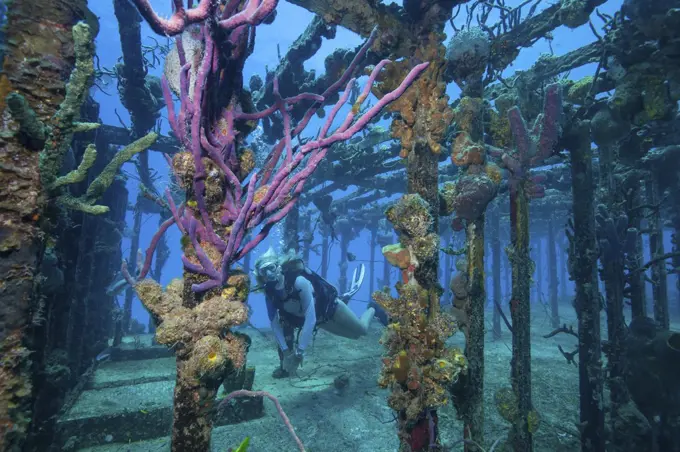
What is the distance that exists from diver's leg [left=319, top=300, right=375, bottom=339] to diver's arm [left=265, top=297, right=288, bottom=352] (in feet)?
5.89

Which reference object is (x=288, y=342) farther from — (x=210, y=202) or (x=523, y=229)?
(x=210, y=202)

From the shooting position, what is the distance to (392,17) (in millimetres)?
3996

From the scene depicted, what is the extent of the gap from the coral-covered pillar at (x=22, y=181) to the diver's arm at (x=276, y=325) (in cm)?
573

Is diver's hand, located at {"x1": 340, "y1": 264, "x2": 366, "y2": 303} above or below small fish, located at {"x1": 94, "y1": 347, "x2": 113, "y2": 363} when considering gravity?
above

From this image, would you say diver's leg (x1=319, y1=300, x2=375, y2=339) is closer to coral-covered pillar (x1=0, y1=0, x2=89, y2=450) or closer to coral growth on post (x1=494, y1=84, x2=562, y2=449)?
coral growth on post (x1=494, y1=84, x2=562, y2=449)

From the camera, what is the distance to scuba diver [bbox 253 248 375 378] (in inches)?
303

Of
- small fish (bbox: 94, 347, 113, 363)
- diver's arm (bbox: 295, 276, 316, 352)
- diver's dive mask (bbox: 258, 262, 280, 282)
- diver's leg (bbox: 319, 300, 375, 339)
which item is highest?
diver's dive mask (bbox: 258, 262, 280, 282)

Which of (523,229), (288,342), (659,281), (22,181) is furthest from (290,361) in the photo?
(659,281)

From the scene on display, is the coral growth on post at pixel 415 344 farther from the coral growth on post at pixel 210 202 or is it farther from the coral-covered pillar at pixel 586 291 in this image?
the coral-covered pillar at pixel 586 291

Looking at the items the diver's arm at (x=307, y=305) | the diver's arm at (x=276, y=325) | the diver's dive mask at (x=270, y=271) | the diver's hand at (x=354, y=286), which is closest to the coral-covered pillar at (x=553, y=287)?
the diver's hand at (x=354, y=286)

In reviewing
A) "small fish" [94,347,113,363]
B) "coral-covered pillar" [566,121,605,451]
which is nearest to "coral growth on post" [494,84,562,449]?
"coral-covered pillar" [566,121,605,451]

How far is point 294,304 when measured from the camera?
829 centimetres

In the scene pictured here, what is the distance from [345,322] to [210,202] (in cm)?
787

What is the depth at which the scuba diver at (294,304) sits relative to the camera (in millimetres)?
7703
